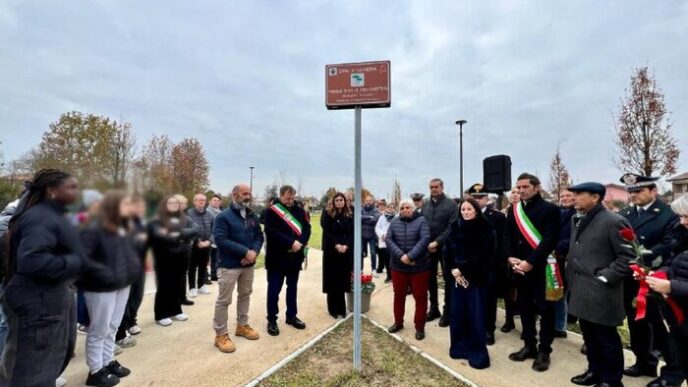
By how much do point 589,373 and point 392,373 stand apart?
79.8 inches

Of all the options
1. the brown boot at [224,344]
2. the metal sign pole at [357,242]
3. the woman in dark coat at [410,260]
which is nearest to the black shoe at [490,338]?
the woman in dark coat at [410,260]

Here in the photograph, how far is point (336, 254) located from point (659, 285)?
13.0 feet

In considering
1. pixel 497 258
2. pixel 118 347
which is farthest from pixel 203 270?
pixel 497 258

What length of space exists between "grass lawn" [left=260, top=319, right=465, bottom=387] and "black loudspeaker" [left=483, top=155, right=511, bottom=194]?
12.0 ft

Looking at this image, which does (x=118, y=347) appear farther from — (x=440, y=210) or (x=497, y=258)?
(x=497, y=258)

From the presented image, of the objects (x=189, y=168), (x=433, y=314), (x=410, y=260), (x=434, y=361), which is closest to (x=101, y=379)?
(x=189, y=168)

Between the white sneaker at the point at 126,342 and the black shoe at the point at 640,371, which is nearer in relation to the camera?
the black shoe at the point at 640,371

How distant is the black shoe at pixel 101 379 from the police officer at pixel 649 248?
5336 mm

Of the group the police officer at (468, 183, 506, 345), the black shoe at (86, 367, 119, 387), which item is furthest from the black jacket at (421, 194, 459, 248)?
the black shoe at (86, 367, 119, 387)

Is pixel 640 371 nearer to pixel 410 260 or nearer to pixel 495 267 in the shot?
pixel 495 267

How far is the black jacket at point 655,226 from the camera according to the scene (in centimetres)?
357

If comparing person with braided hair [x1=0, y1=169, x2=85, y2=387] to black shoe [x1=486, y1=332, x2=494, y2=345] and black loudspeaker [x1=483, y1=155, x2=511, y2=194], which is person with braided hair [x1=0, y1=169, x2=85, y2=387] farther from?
black loudspeaker [x1=483, y1=155, x2=511, y2=194]

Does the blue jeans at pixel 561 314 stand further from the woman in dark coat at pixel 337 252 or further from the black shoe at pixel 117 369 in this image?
the black shoe at pixel 117 369

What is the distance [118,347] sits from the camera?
162 inches
